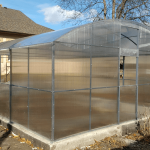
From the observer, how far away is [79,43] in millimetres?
5945

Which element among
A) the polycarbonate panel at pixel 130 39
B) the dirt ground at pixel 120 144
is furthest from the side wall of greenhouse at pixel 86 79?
the polycarbonate panel at pixel 130 39

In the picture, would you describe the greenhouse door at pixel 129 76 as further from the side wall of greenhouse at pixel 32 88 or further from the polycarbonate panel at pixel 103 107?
the side wall of greenhouse at pixel 32 88

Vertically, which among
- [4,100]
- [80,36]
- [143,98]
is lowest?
[4,100]

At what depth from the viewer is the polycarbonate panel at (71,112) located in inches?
217

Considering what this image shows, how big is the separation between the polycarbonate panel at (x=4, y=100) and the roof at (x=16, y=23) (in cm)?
981

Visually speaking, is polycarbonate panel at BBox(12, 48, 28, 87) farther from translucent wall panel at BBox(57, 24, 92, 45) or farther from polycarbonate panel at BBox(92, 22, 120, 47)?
polycarbonate panel at BBox(92, 22, 120, 47)

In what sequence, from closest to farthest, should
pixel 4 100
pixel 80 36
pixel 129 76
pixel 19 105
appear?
pixel 80 36 → pixel 19 105 → pixel 4 100 → pixel 129 76

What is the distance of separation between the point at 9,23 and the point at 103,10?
873 cm

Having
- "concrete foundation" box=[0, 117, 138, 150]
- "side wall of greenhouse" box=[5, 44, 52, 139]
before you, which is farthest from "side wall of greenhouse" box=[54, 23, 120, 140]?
"side wall of greenhouse" box=[5, 44, 52, 139]

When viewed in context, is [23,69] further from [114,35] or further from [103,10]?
[103,10]

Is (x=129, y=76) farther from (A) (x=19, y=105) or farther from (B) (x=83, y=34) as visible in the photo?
(A) (x=19, y=105)

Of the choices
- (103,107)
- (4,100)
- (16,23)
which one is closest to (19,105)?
(4,100)

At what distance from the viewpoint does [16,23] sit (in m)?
19.1

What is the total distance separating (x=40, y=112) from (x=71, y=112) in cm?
88
